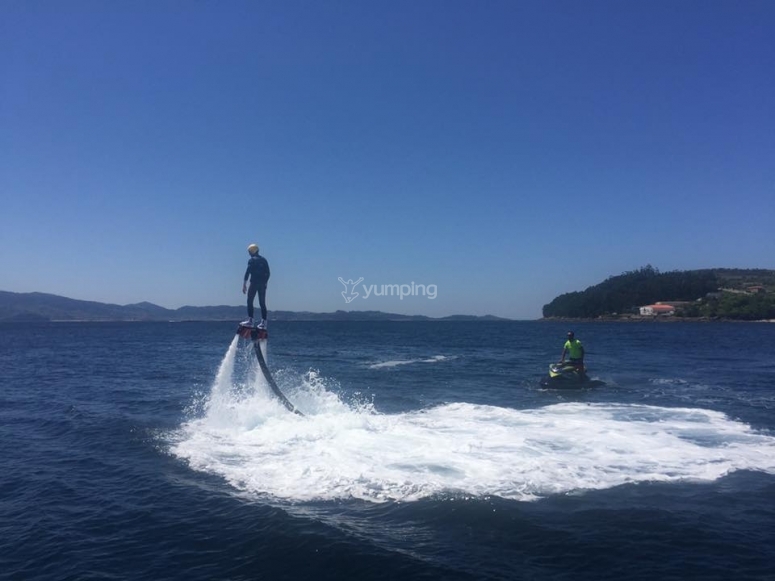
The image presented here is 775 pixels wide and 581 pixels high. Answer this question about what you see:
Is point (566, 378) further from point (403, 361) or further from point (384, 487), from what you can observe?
point (403, 361)

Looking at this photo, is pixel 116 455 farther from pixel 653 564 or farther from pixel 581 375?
pixel 581 375

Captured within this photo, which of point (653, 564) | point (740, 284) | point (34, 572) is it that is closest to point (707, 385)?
point (653, 564)

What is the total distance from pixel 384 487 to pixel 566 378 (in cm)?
1776

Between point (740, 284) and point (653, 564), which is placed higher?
point (740, 284)

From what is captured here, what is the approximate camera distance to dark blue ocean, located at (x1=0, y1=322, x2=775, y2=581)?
28.7ft

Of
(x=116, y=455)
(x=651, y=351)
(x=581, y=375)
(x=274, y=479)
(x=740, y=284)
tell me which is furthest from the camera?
(x=740, y=284)

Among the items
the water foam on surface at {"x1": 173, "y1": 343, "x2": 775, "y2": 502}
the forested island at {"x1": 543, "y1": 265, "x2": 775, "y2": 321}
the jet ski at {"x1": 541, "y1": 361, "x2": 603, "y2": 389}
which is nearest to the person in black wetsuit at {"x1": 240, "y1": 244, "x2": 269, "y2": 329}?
the water foam on surface at {"x1": 173, "y1": 343, "x2": 775, "y2": 502}

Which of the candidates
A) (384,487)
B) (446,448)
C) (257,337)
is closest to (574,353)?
(446,448)

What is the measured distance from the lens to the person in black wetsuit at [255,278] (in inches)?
616

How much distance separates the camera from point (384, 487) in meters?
11.8

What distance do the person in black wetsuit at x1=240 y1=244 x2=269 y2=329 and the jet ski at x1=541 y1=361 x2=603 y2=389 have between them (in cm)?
1667

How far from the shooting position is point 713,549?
9.04 m

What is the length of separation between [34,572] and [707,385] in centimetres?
2981

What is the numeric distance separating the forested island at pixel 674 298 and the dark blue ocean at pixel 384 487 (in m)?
129
